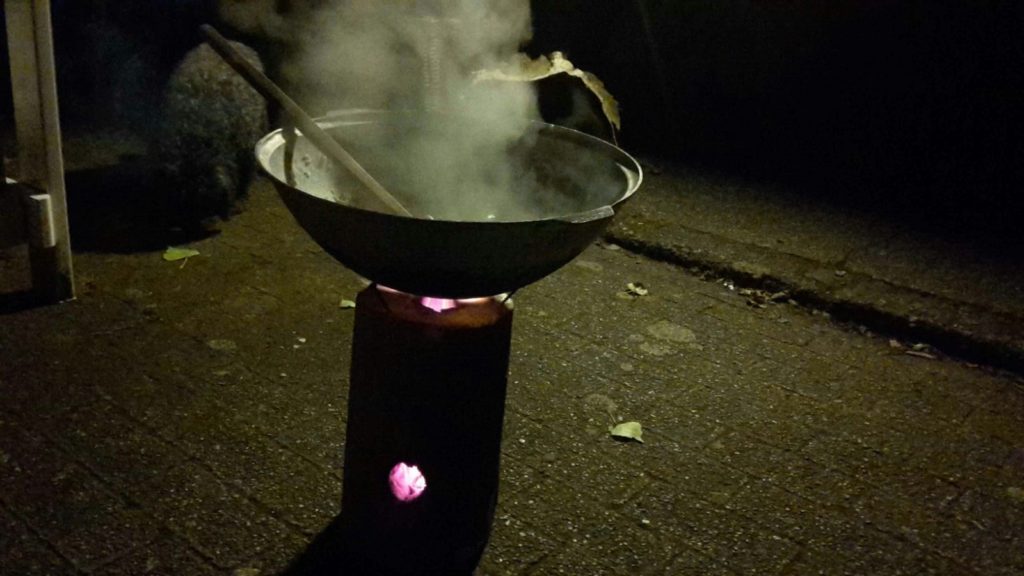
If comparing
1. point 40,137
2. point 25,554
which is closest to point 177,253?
point 40,137

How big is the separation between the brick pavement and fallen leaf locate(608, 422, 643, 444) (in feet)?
0.15

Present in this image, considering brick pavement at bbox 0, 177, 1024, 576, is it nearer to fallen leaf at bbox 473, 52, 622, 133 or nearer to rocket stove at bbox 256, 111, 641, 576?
rocket stove at bbox 256, 111, 641, 576

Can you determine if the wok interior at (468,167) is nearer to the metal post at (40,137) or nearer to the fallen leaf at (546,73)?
the metal post at (40,137)

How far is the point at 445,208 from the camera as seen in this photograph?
3055 millimetres

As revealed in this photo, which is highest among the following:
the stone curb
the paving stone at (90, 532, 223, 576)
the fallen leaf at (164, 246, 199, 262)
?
the stone curb

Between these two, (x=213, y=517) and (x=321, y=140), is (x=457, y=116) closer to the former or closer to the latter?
(x=321, y=140)

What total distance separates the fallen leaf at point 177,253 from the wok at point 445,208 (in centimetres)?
255

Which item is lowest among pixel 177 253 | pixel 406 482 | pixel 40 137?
pixel 177 253

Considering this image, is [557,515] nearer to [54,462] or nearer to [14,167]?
[54,462]

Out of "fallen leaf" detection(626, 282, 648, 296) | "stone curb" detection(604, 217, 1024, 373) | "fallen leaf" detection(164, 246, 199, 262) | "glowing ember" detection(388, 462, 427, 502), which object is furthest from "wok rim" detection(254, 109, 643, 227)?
"stone curb" detection(604, 217, 1024, 373)

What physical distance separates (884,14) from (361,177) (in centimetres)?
668

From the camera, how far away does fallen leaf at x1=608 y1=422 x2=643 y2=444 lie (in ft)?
12.3

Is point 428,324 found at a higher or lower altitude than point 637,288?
higher

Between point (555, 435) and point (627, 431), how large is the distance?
32cm
